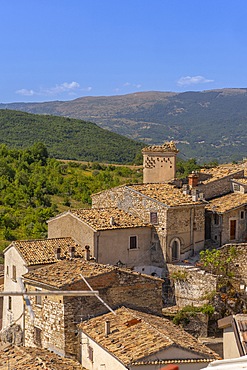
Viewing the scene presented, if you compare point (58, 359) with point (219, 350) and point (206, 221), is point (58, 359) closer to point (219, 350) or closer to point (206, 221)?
point (219, 350)

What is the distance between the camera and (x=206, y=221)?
91.0ft

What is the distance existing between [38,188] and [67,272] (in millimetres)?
30518

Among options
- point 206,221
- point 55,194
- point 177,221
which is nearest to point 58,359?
point 177,221

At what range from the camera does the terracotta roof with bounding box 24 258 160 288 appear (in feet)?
63.8

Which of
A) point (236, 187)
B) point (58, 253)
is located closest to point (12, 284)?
point (58, 253)

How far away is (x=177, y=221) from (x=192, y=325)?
4.65m

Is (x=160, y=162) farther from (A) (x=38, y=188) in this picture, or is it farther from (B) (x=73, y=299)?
(A) (x=38, y=188)

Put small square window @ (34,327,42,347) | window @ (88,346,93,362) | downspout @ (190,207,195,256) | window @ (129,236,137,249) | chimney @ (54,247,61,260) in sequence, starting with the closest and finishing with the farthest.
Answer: window @ (88,346,93,362)
small square window @ (34,327,42,347)
chimney @ (54,247,61,260)
window @ (129,236,137,249)
downspout @ (190,207,195,256)

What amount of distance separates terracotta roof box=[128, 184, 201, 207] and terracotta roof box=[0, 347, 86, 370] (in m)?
9.21

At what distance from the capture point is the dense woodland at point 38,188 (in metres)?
41.3

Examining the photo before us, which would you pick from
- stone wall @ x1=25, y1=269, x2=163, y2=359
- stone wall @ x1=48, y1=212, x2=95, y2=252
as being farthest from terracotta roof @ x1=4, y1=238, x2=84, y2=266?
stone wall @ x1=25, y1=269, x2=163, y2=359

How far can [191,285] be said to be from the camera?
952 inches

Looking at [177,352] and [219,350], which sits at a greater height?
[177,352]

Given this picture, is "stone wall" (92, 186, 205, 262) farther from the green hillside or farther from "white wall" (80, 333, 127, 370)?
the green hillside
